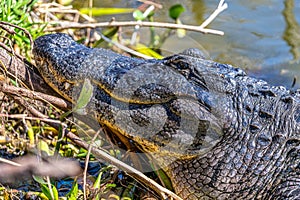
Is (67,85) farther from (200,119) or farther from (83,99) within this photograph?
(200,119)

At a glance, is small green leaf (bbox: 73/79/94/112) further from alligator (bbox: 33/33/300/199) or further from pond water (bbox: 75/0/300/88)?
pond water (bbox: 75/0/300/88)

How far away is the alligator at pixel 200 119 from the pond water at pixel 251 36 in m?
2.47

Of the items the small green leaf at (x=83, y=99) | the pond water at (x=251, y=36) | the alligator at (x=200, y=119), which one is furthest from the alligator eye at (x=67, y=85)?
the pond water at (x=251, y=36)

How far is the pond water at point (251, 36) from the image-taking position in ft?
20.6

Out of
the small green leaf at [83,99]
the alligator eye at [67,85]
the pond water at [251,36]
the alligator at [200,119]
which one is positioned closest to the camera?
the small green leaf at [83,99]

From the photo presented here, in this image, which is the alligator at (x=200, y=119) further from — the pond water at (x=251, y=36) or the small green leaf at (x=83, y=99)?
the pond water at (x=251, y=36)

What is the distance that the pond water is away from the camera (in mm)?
6277

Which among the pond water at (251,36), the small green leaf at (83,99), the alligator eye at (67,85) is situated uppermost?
the small green leaf at (83,99)

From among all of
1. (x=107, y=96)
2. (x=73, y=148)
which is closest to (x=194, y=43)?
(x=73, y=148)

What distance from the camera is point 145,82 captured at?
3424mm

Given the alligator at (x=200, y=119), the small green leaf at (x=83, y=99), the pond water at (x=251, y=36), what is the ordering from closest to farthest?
the small green leaf at (x=83, y=99) → the alligator at (x=200, y=119) → the pond water at (x=251, y=36)

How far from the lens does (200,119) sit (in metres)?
3.33

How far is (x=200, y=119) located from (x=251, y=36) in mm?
3880

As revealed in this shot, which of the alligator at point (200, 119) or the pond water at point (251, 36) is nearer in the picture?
the alligator at point (200, 119)
